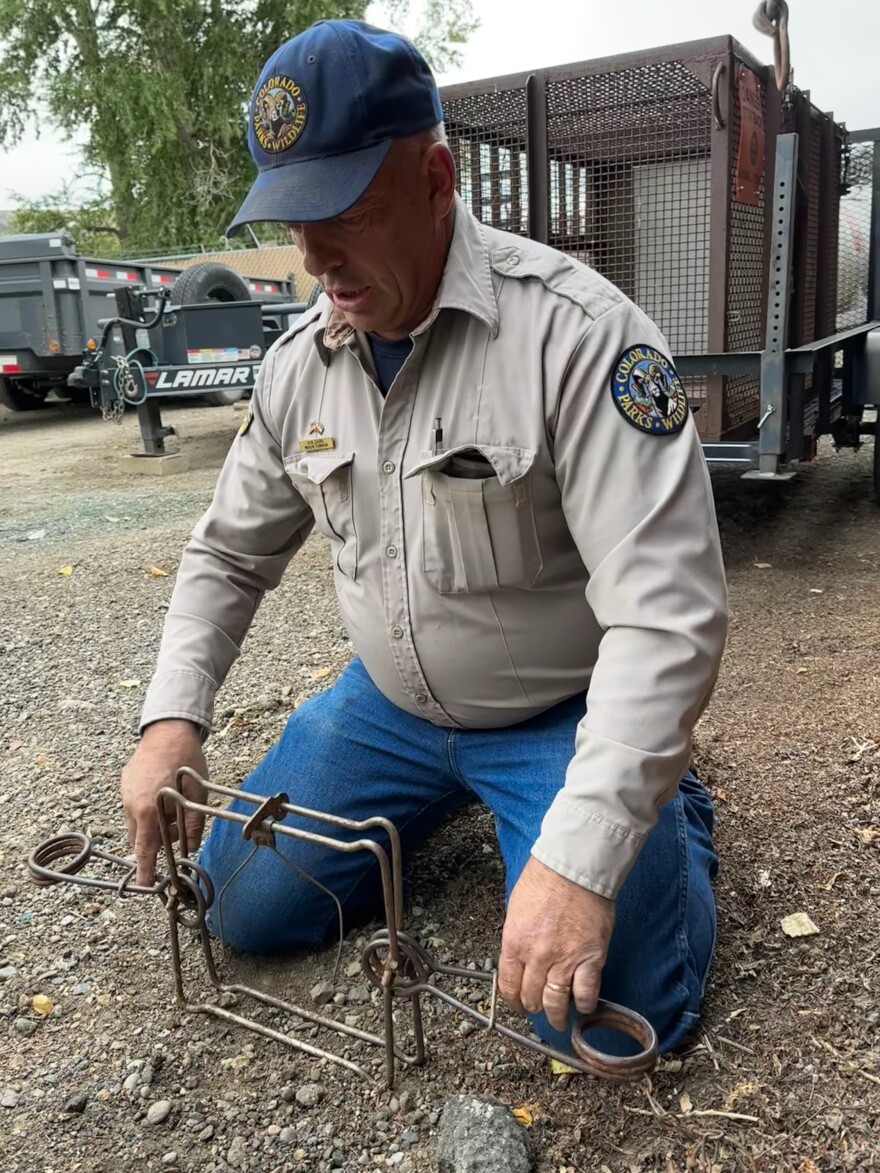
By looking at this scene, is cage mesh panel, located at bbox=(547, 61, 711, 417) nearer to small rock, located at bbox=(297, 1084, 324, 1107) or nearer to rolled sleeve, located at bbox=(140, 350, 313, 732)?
rolled sleeve, located at bbox=(140, 350, 313, 732)

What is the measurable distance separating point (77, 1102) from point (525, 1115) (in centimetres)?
75

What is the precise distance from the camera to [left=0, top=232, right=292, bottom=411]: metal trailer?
9.86m

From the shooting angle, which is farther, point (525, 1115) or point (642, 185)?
point (642, 185)

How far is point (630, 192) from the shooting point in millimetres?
4254

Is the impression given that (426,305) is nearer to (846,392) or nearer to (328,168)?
(328,168)

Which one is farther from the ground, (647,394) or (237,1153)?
(647,394)

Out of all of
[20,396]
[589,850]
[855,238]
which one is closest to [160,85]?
[20,396]

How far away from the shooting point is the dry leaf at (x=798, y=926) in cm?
199

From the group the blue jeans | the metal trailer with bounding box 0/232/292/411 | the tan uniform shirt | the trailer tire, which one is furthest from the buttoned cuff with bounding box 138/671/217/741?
the trailer tire

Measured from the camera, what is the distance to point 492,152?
4453mm

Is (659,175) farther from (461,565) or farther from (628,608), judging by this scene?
(628,608)

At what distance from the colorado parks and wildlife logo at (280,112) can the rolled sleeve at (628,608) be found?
546mm

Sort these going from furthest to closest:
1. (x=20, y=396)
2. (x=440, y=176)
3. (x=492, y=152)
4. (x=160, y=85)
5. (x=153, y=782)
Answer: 1. (x=160, y=85)
2. (x=20, y=396)
3. (x=492, y=152)
4. (x=153, y=782)
5. (x=440, y=176)

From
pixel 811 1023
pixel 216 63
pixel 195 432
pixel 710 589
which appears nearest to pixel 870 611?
pixel 811 1023
